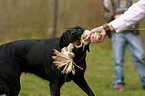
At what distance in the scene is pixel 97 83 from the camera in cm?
634

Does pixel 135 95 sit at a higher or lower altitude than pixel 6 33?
lower

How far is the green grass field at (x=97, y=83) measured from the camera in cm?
517

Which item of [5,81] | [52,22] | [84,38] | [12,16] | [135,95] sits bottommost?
[135,95]

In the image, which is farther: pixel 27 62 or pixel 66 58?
pixel 27 62

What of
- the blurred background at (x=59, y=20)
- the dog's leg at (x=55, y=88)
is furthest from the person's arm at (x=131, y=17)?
the blurred background at (x=59, y=20)

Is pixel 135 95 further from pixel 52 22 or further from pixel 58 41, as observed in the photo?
pixel 52 22

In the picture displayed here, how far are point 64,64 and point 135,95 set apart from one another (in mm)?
2429

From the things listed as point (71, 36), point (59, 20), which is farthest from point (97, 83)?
point (59, 20)

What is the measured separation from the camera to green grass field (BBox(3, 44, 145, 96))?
5168mm

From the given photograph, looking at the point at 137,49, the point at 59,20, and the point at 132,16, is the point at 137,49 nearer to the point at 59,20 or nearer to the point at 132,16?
the point at 132,16

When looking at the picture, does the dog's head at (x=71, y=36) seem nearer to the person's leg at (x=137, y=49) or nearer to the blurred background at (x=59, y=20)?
the person's leg at (x=137, y=49)

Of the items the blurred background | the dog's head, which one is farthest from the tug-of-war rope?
the blurred background

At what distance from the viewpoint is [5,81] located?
3629mm

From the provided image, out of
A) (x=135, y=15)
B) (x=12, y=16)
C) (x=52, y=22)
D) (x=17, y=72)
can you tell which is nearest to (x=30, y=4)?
(x=12, y=16)
